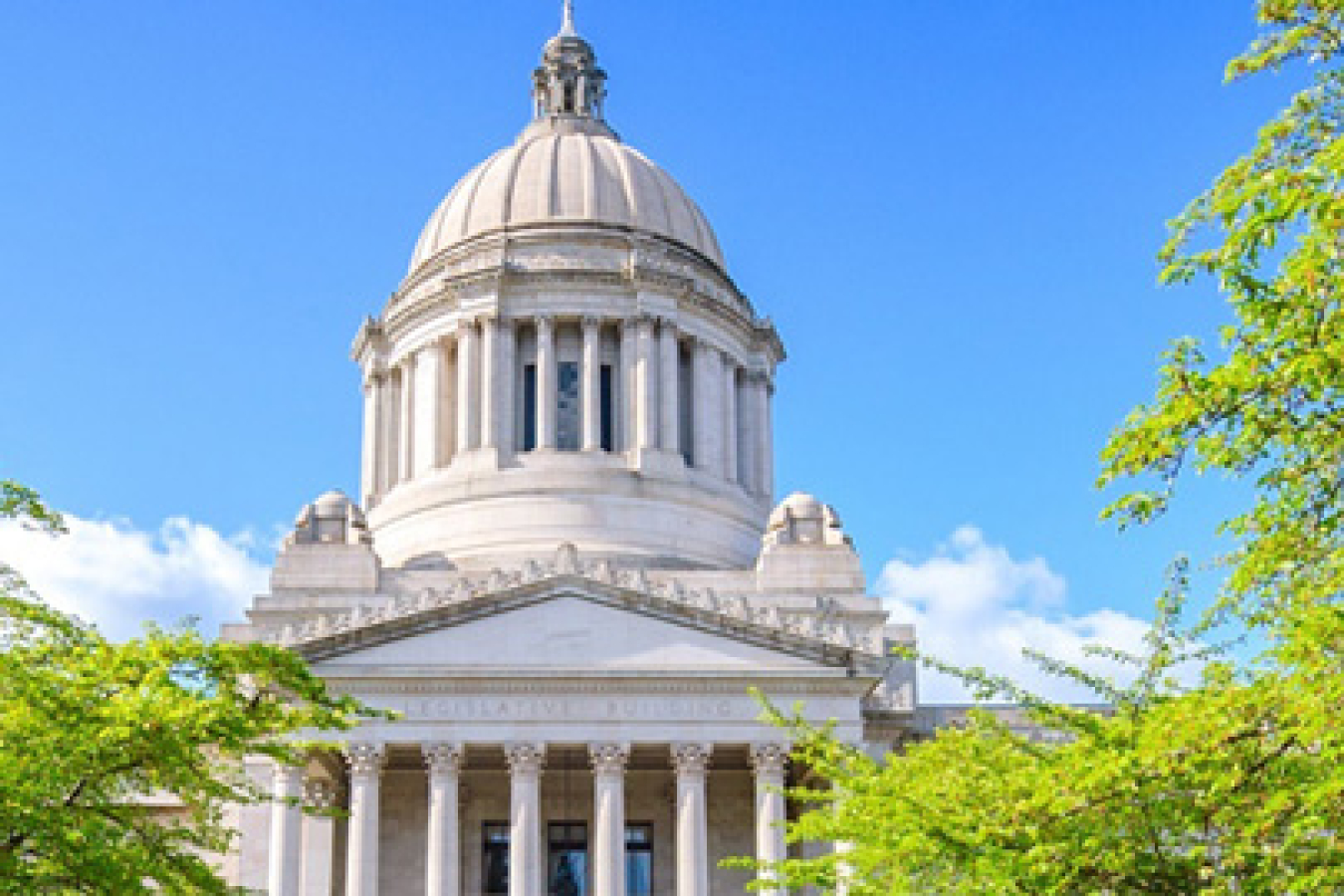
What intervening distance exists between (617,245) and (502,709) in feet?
83.1

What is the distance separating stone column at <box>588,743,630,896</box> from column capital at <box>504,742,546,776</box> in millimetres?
1487

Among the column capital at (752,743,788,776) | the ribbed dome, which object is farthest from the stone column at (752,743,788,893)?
the ribbed dome

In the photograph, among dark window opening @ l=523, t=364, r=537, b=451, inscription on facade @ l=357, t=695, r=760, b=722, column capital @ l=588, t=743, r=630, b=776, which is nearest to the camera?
column capital @ l=588, t=743, r=630, b=776

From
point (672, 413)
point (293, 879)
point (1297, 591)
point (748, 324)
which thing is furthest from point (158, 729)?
point (748, 324)

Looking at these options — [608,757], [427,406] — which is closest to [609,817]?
[608,757]

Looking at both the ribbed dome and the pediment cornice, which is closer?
the pediment cornice

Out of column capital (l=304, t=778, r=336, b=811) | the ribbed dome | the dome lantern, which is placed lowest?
column capital (l=304, t=778, r=336, b=811)

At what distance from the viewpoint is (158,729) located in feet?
75.9

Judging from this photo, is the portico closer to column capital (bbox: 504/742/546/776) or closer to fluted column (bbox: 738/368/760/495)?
column capital (bbox: 504/742/546/776)

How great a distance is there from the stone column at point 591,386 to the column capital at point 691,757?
18472 mm

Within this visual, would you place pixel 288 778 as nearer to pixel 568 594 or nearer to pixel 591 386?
pixel 568 594

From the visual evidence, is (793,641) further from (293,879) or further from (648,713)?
(293,879)

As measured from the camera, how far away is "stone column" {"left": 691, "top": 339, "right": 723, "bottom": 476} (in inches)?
2709

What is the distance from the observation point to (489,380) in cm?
6762
